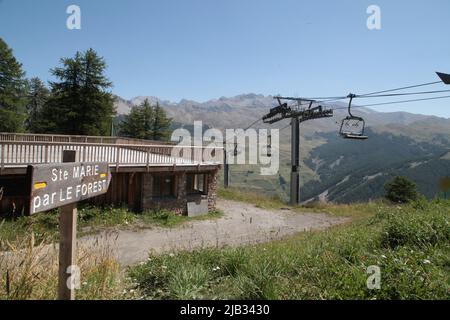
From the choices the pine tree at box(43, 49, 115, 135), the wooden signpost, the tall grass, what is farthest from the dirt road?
the pine tree at box(43, 49, 115, 135)

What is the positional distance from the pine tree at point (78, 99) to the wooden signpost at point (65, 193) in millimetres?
27067

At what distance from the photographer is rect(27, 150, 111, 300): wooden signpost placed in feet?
8.91

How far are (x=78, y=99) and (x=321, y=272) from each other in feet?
96.2

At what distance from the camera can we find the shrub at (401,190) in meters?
24.6

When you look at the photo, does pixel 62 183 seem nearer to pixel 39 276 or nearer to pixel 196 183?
pixel 39 276

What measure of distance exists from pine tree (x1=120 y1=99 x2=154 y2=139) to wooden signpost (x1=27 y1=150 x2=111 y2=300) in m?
37.5

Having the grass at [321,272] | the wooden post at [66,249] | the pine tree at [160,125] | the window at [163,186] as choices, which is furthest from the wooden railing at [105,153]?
the pine tree at [160,125]

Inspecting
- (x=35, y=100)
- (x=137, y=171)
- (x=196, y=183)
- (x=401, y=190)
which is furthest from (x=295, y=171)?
(x=35, y=100)

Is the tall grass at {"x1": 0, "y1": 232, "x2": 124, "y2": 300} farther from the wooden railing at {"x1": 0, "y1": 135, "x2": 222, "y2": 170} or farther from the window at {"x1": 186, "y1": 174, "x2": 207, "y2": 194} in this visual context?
the window at {"x1": 186, "y1": 174, "x2": 207, "y2": 194}

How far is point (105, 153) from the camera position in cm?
1455

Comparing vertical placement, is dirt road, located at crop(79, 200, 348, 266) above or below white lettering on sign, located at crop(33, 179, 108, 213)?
below
